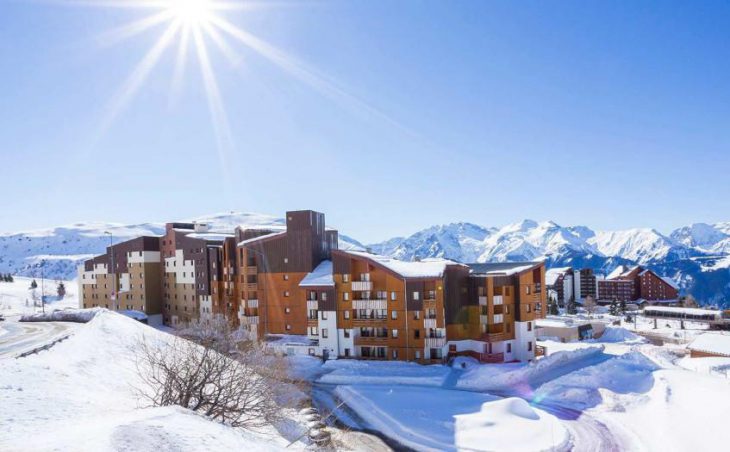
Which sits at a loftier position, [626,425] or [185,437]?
[185,437]

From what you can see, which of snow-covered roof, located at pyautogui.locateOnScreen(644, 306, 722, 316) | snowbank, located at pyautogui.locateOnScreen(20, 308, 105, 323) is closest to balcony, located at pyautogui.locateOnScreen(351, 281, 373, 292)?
snowbank, located at pyautogui.locateOnScreen(20, 308, 105, 323)

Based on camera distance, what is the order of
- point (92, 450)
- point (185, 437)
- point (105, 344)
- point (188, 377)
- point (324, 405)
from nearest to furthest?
point (92, 450), point (185, 437), point (188, 377), point (105, 344), point (324, 405)

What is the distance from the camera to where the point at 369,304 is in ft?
185

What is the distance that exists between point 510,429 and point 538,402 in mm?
10450

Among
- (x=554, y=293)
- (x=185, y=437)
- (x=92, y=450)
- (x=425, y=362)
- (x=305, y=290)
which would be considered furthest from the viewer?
(x=554, y=293)

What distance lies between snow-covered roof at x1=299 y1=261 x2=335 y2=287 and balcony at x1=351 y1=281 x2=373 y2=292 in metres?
2.78

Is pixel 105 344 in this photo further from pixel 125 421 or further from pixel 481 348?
pixel 481 348

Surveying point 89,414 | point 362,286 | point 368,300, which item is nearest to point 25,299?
point 362,286

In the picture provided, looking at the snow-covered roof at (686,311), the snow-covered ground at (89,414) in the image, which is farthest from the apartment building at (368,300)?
the snow-covered roof at (686,311)

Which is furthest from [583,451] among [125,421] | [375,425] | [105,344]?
[105,344]

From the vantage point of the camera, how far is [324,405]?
42219 mm

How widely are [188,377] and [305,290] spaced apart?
40961 millimetres

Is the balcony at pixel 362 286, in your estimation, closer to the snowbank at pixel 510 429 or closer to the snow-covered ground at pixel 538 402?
the snow-covered ground at pixel 538 402

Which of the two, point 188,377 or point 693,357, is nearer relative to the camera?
point 188,377
